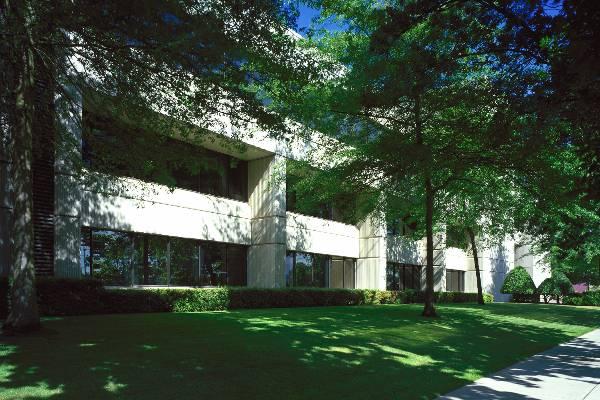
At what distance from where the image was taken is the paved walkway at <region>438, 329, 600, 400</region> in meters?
7.40

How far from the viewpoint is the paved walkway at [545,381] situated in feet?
24.3

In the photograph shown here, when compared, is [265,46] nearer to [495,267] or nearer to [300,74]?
[300,74]

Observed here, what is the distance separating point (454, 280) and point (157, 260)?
3027 cm

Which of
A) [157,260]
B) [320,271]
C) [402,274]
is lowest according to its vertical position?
[402,274]

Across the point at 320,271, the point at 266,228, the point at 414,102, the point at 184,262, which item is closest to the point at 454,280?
the point at 320,271

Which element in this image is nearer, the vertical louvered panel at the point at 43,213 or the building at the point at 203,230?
the vertical louvered panel at the point at 43,213

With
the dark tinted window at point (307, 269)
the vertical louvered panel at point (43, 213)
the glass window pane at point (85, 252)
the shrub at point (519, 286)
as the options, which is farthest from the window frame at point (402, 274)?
the vertical louvered panel at point (43, 213)

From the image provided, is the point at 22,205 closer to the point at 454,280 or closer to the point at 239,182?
the point at 239,182

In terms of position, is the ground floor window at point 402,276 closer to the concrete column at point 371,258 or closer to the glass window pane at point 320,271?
the concrete column at point 371,258

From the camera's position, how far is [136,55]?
396 inches

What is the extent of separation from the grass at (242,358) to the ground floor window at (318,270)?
10891 millimetres

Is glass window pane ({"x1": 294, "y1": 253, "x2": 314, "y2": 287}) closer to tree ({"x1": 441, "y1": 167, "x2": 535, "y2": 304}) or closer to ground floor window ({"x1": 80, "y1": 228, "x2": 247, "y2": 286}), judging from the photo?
ground floor window ({"x1": 80, "y1": 228, "x2": 247, "y2": 286})

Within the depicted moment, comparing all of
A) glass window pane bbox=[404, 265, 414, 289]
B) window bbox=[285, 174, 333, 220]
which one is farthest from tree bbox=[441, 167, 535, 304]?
glass window pane bbox=[404, 265, 414, 289]

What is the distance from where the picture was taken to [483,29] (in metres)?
7.62
